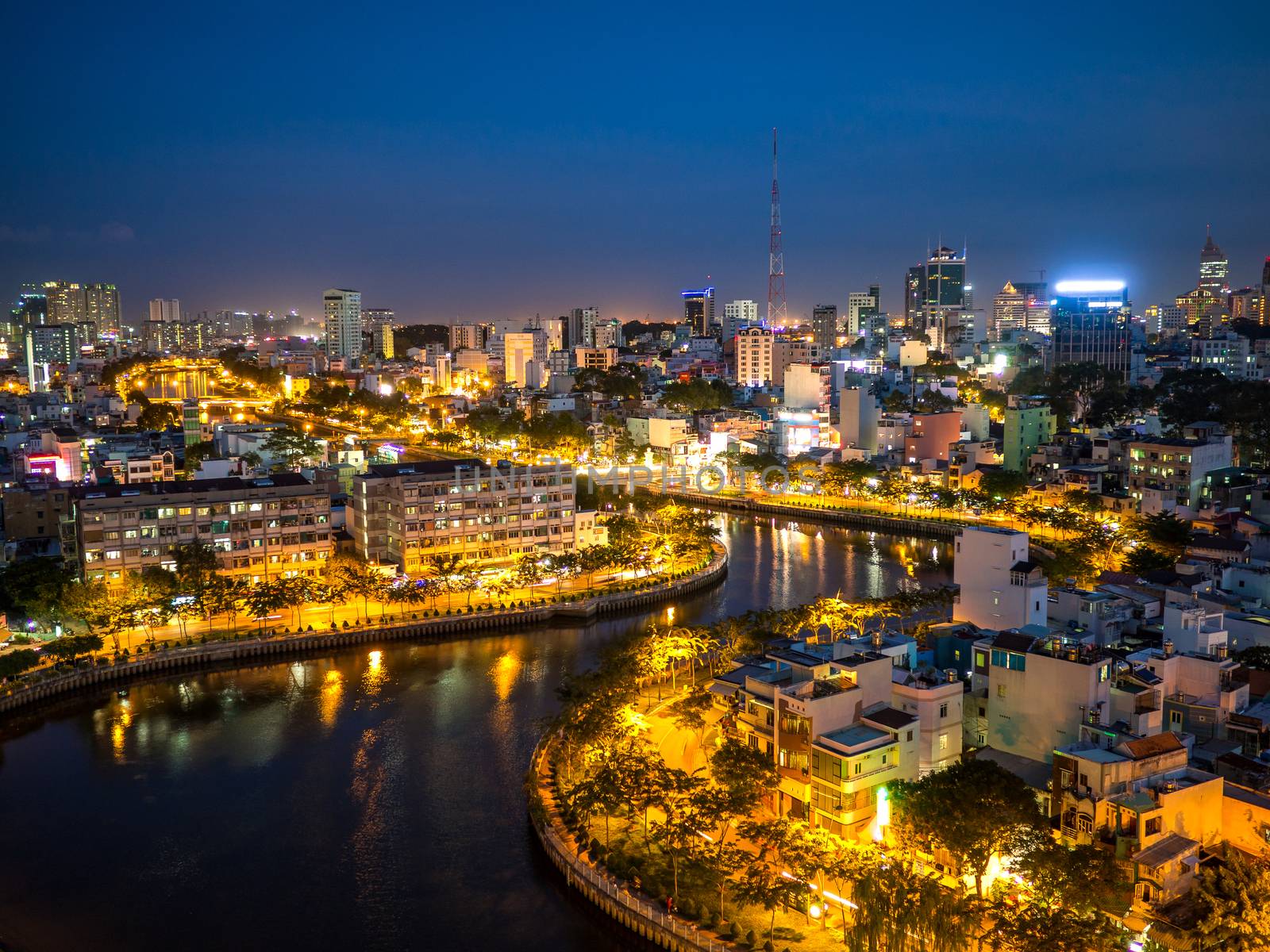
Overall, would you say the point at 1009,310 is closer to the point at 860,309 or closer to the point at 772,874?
the point at 860,309

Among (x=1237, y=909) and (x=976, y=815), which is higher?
(x=976, y=815)

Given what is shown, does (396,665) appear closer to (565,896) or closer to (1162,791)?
(565,896)

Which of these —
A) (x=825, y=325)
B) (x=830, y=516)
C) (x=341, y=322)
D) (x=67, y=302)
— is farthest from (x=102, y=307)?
(x=830, y=516)

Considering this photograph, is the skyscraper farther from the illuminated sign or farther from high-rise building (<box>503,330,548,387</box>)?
the illuminated sign

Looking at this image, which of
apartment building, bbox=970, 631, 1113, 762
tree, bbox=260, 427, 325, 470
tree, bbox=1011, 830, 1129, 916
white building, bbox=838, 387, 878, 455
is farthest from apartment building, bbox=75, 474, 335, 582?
white building, bbox=838, 387, 878, 455

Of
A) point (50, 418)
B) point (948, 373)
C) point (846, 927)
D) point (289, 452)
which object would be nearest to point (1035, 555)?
point (846, 927)

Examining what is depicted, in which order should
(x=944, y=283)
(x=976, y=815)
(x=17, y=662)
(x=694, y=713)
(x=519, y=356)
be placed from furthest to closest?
(x=944, y=283) → (x=519, y=356) → (x=17, y=662) → (x=694, y=713) → (x=976, y=815)
